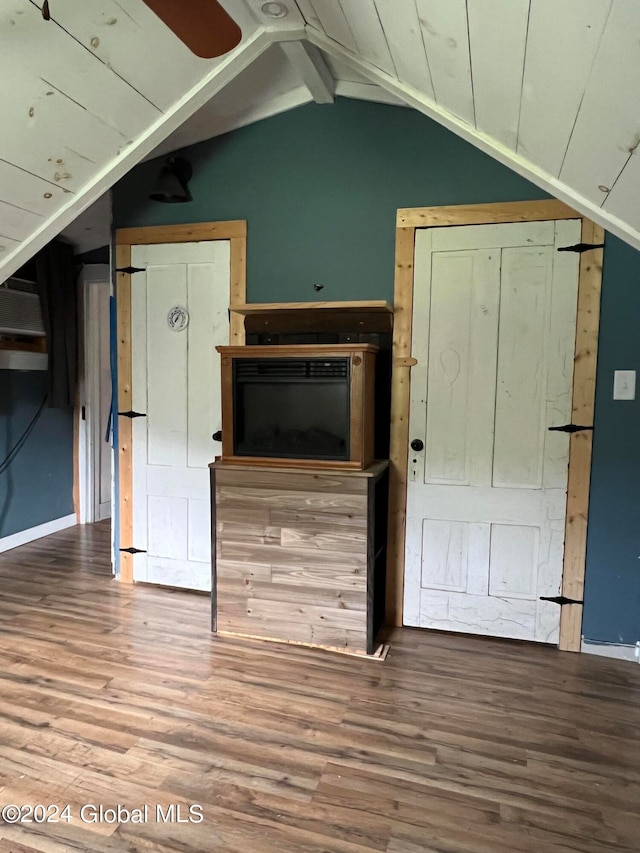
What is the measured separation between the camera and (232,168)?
10.3ft

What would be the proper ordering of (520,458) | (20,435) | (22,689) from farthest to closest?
(20,435) → (520,458) → (22,689)

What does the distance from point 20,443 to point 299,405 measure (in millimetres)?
2718

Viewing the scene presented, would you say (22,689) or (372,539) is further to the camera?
(372,539)

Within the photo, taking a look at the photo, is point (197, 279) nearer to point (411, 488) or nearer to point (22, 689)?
point (411, 488)

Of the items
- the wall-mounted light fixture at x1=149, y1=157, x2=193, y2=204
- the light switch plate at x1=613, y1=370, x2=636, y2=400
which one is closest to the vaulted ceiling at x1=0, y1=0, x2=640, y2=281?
the wall-mounted light fixture at x1=149, y1=157, x2=193, y2=204

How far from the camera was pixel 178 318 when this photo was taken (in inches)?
129

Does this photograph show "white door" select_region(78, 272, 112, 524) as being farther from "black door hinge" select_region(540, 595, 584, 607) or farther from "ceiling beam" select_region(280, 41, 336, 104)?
"black door hinge" select_region(540, 595, 584, 607)

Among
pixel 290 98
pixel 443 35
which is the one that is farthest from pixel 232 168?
pixel 443 35

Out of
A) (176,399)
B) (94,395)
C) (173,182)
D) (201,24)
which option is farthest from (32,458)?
(201,24)

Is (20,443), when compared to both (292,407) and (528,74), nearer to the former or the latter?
(292,407)

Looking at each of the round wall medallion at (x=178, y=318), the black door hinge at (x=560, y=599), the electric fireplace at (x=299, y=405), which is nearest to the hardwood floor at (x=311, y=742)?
the black door hinge at (x=560, y=599)

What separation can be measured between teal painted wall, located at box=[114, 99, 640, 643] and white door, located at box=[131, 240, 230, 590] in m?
0.25

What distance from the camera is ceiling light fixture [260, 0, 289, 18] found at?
199 cm

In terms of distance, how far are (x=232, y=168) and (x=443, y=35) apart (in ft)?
6.09
